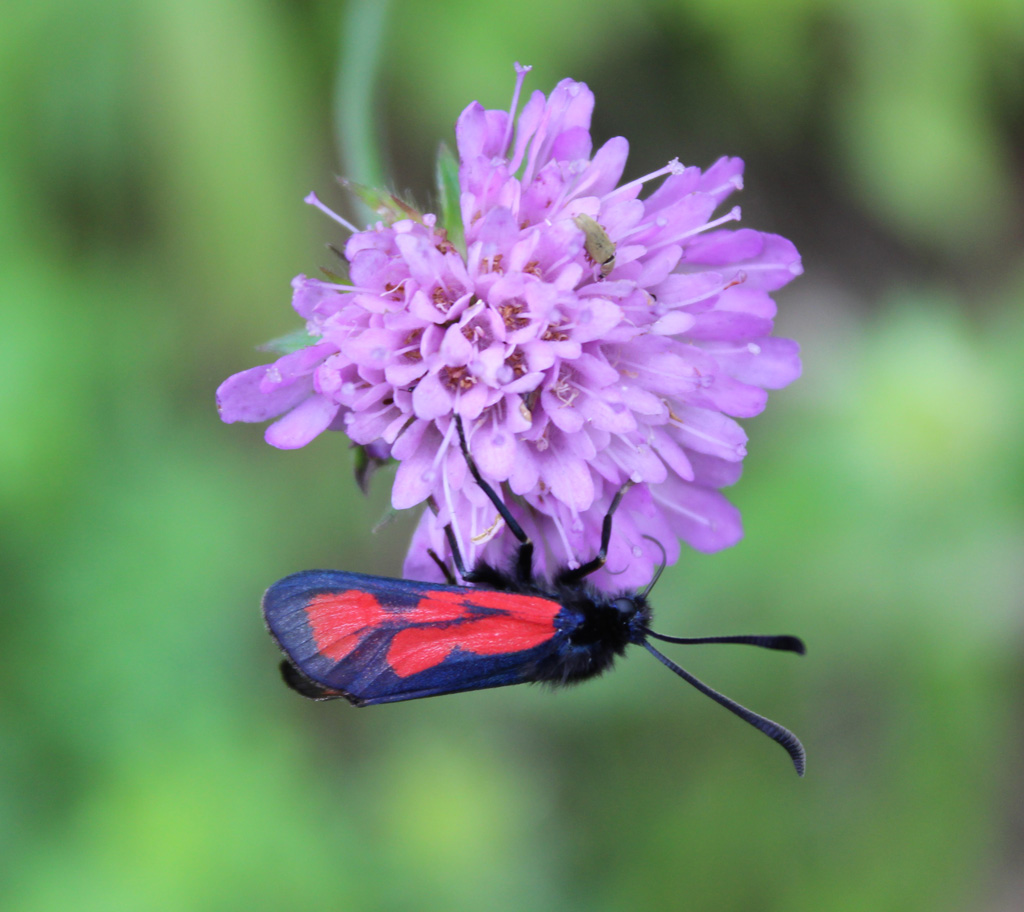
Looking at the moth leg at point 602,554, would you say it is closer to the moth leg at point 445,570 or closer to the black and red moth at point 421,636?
the black and red moth at point 421,636

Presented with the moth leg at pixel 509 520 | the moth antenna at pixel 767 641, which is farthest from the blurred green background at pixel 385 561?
the moth leg at pixel 509 520

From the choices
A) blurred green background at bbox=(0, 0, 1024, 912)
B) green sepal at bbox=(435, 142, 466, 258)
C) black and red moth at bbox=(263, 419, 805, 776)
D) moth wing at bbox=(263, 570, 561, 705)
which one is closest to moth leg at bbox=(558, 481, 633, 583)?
black and red moth at bbox=(263, 419, 805, 776)

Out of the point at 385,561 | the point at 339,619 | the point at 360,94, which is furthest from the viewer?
the point at 385,561

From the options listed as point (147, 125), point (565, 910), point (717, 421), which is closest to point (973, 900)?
point (565, 910)

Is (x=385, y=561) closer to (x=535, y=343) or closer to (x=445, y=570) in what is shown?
(x=445, y=570)

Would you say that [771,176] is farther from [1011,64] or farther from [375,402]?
[375,402]

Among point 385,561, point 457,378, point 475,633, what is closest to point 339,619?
point 475,633
